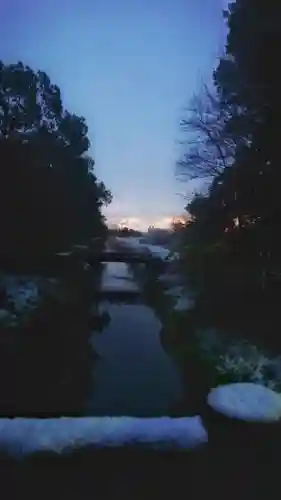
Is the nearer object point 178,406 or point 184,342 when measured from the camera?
point 178,406

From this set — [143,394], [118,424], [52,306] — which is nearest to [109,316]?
[52,306]

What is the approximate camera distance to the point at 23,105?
4.68m

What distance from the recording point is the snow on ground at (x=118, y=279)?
245 inches

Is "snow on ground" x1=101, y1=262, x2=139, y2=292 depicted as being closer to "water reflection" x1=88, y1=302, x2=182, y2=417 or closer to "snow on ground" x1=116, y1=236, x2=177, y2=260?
"snow on ground" x1=116, y1=236, x2=177, y2=260

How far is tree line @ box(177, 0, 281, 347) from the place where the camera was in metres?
4.41

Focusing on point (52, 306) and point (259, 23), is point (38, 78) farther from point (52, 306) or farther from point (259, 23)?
point (52, 306)

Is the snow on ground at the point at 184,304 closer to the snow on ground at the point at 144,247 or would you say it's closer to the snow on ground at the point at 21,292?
the snow on ground at the point at 144,247

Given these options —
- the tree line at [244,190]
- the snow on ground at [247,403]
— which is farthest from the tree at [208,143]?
the snow on ground at [247,403]

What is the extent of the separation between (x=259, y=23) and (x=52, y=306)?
11.9ft

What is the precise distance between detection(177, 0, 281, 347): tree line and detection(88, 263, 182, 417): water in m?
0.76

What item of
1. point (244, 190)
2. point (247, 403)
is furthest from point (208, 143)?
point (247, 403)

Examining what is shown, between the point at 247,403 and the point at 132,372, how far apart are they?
6.11 ft

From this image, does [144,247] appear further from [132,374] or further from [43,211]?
[132,374]

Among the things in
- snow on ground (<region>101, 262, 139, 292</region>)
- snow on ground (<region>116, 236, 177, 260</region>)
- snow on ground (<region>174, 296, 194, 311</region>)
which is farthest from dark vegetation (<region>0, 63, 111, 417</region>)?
snow on ground (<region>174, 296, 194, 311</region>)
